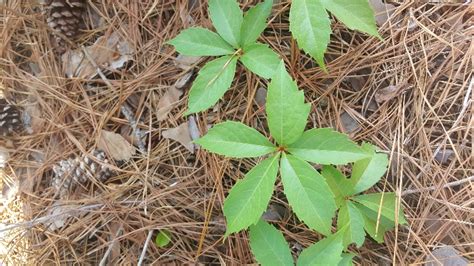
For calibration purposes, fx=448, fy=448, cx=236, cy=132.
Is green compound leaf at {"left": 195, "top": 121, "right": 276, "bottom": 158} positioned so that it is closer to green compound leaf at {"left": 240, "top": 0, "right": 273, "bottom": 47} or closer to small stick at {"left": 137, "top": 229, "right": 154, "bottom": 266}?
green compound leaf at {"left": 240, "top": 0, "right": 273, "bottom": 47}

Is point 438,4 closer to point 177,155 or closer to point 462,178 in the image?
point 462,178

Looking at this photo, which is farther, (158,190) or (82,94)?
(82,94)

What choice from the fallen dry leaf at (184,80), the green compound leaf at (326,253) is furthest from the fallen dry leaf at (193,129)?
the green compound leaf at (326,253)

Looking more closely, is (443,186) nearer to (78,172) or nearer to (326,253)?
(326,253)

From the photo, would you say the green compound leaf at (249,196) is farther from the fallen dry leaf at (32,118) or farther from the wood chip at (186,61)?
the fallen dry leaf at (32,118)

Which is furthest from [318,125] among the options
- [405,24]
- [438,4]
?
[438,4]

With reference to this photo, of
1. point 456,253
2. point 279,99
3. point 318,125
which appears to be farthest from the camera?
point 318,125
